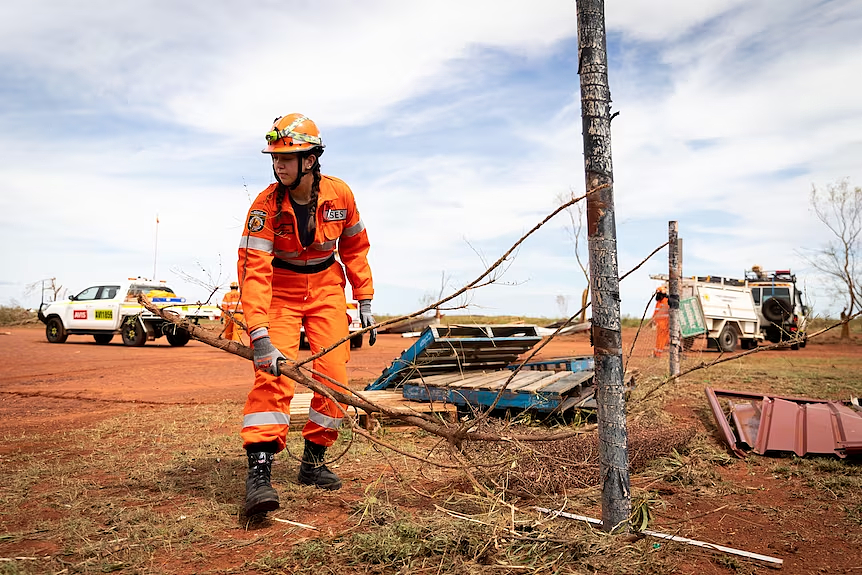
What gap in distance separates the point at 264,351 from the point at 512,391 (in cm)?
272

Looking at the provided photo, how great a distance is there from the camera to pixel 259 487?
348cm

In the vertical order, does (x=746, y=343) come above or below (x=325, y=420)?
below

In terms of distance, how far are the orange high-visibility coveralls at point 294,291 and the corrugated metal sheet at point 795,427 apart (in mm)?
3287

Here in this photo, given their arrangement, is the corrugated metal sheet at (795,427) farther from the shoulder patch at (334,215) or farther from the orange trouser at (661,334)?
the orange trouser at (661,334)

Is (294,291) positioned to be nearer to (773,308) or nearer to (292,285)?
(292,285)

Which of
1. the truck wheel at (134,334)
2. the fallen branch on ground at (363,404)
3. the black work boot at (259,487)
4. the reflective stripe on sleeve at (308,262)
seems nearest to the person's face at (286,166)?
the reflective stripe on sleeve at (308,262)

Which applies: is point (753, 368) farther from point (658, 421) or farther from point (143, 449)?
point (143, 449)

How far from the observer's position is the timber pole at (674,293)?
881 cm

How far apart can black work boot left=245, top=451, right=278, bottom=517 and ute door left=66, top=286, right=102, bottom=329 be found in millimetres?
15702

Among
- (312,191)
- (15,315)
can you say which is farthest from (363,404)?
(15,315)

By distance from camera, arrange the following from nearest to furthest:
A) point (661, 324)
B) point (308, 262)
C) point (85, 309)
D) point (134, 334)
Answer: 1. point (308, 262)
2. point (661, 324)
3. point (134, 334)
4. point (85, 309)

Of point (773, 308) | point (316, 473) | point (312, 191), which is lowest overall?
point (316, 473)

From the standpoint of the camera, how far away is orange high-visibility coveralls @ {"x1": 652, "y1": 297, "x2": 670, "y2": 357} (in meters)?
10.7

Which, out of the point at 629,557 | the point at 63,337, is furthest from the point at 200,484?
the point at 63,337
